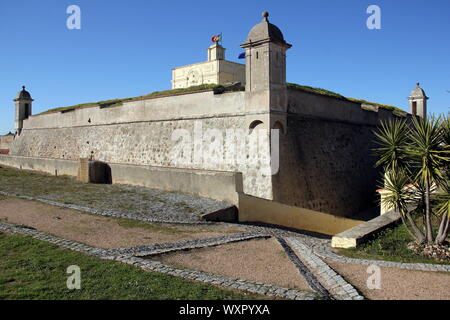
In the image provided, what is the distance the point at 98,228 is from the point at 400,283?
640cm

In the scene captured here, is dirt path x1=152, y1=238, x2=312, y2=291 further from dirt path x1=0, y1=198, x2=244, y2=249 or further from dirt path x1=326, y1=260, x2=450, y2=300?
dirt path x1=0, y1=198, x2=244, y2=249

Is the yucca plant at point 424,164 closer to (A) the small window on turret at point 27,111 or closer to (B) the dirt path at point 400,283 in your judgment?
(B) the dirt path at point 400,283

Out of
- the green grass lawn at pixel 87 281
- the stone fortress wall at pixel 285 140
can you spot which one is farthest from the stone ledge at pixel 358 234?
the stone fortress wall at pixel 285 140

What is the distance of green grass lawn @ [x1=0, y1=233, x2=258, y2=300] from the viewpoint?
4680 millimetres

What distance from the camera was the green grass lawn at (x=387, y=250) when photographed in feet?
23.2

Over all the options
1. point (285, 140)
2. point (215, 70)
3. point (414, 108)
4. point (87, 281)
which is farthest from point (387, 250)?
point (215, 70)

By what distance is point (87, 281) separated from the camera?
16.8 ft

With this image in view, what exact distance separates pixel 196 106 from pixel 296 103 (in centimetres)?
442

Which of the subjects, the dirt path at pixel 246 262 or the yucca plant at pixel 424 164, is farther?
the yucca plant at pixel 424 164

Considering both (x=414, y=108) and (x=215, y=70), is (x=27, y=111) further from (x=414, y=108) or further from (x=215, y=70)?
(x=414, y=108)

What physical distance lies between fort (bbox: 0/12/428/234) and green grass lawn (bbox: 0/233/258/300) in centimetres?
626

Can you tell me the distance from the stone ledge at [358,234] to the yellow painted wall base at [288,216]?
3.59m

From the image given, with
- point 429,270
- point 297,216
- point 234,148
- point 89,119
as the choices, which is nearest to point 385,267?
point 429,270

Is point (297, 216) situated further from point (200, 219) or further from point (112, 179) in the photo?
point (112, 179)
